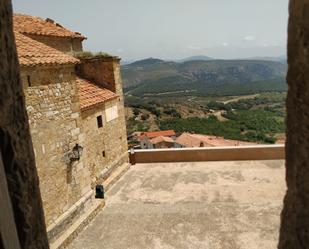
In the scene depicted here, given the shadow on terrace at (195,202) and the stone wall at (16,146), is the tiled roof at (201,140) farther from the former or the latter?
the stone wall at (16,146)

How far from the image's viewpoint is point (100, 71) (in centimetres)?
1288

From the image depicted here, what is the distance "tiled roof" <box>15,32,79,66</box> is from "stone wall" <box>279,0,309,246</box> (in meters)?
6.14

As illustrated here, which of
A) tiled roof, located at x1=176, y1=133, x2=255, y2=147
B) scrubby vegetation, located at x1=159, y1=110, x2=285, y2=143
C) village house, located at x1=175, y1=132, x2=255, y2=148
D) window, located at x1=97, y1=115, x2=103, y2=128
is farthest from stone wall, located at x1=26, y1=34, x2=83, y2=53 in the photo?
scrubby vegetation, located at x1=159, y1=110, x2=285, y2=143

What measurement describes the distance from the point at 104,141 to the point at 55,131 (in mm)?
3993

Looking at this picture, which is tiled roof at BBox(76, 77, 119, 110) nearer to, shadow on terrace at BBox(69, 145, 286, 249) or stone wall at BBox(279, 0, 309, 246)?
shadow on terrace at BBox(69, 145, 286, 249)

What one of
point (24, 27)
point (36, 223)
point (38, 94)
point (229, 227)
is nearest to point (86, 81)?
point (24, 27)

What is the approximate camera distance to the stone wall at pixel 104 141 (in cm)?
1062

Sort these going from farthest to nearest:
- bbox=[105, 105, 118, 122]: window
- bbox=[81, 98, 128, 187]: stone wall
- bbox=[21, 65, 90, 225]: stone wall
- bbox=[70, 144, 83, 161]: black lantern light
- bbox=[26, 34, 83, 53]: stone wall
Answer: bbox=[26, 34, 83, 53]: stone wall → bbox=[105, 105, 118, 122]: window → bbox=[81, 98, 128, 187]: stone wall → bbox=[70, 144, 83, 161]: black lantern light → bbox=[21, 65, 90, 225]: stone wall

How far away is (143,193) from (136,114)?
42.7m

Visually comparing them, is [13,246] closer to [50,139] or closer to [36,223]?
[36,223]

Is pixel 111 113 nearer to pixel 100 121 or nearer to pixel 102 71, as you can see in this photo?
pixel 100 121

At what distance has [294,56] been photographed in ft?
5.03

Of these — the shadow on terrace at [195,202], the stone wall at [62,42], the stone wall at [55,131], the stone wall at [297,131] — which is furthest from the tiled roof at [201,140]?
the stone wall at [297,131]

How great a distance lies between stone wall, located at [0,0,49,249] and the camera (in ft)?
5.04
